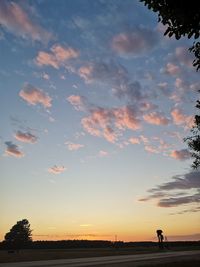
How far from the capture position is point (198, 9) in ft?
47.0

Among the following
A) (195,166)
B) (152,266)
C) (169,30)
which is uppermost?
(195,166)

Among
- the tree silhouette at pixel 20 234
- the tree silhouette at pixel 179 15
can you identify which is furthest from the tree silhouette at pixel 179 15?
the tree silhouette at pixel 20 234

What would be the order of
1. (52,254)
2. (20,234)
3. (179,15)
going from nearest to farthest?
1. (179,15)
2. (52,254)
3. (20,234)

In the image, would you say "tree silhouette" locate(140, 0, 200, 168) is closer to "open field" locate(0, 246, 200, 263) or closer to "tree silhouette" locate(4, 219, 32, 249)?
"open field" locate(0, 246, 200, 263)

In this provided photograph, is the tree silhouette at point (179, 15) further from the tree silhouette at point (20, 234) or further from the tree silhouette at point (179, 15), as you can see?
the tree silhouette at point (20, 234)

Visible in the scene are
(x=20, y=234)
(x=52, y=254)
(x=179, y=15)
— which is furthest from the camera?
(x=20, y=234)

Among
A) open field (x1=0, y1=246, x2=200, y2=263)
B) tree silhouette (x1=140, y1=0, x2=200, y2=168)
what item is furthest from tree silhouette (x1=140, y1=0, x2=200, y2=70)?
open field (x1=0, y1=246, x2=200, y2=263)

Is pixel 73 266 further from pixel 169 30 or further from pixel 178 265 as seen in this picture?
pixel 169 30

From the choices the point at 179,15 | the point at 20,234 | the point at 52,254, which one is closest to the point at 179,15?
the point at 179,15

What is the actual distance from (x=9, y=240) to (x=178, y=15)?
140 m

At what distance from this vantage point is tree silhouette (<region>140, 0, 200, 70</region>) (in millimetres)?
14266

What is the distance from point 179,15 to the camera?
14.5m

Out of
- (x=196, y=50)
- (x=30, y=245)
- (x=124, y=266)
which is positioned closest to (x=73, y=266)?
(x=124, y=266)

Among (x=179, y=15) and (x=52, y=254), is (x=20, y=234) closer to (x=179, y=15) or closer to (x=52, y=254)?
(x=52, y=254)
